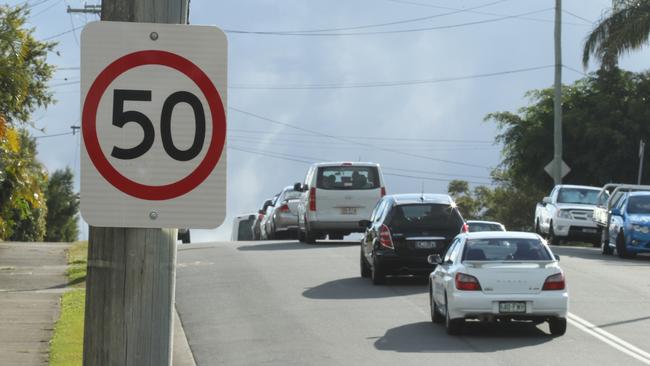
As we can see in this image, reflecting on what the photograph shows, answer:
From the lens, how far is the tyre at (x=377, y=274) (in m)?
23.1

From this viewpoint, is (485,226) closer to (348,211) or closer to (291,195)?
(348,211)

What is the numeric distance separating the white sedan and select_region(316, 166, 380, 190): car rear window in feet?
46.2

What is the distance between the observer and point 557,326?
1722cm

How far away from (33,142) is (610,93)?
2466 centimetres

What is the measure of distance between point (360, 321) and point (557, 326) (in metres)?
3.03

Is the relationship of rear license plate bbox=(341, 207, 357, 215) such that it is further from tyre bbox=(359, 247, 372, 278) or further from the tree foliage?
the tree foliage

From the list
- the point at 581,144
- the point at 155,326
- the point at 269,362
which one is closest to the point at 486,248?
the point at 269,362

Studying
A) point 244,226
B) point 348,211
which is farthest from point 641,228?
point 244,226

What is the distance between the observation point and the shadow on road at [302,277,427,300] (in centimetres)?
2188

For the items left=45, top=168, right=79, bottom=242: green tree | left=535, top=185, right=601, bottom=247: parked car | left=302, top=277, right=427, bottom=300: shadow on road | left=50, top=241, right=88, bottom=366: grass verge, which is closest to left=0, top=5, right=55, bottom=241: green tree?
left=50, top=241, right=88, bottom=366: grass verge

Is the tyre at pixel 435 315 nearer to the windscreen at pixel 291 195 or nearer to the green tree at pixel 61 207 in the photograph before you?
the windscreen at pixel 291 195

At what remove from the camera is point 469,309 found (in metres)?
17.0

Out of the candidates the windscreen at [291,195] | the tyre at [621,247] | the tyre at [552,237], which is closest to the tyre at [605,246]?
the tyre at [621,247]

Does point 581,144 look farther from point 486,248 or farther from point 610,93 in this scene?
point 486,248
